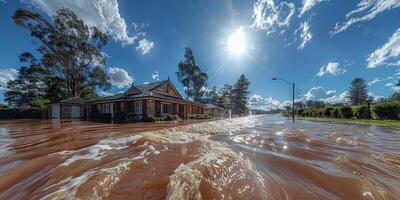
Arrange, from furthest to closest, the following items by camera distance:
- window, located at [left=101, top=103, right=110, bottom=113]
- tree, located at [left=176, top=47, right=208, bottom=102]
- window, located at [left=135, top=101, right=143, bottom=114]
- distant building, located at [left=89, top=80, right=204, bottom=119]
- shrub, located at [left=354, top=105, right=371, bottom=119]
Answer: tree, located at [left=176, top=47, right=208, bottom=102]
window, located at [left=101, top=103, right=110, bottom=113]
shrub, located at [left=354, top=105, right=371, bottom=119]
window, located at [left=135, top=101, right=143, bottom=114]
distant building, located at [left=89, top=80, right=204, bottom=119]

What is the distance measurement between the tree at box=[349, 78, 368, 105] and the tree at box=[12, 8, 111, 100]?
80.2 m

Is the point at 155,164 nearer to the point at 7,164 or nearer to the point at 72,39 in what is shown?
the point at 7,164

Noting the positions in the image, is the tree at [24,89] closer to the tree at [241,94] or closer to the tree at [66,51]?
the tree at [66,51]

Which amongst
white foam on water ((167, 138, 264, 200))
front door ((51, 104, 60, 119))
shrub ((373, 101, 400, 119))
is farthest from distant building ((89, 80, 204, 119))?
shrub ((373, 101, 400, 119))

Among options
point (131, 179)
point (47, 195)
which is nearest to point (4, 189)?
point (47, 195)

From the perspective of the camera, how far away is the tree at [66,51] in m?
22.9

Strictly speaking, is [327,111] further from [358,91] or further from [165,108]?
[358,91]

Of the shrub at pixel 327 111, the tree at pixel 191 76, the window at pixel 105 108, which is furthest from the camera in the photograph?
the tree at pixel 191 76

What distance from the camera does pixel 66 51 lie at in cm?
2450

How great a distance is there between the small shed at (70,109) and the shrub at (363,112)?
123 ft

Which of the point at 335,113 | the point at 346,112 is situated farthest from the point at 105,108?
the point at 335,113

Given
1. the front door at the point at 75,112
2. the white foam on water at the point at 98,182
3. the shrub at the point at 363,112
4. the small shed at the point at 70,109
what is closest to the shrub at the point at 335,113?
the shrub at the point at 363,112

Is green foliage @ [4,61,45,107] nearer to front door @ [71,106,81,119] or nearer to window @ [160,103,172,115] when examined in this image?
front door @ [71,106,81,119]

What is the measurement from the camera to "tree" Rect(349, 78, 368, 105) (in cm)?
5569
